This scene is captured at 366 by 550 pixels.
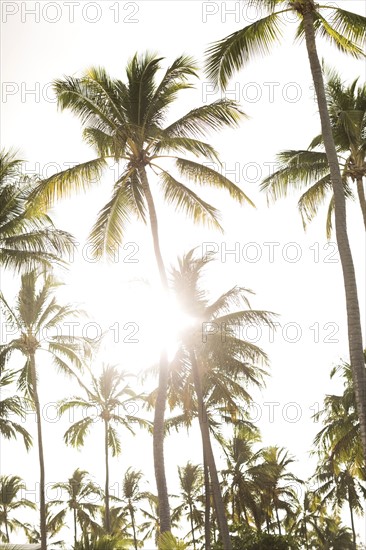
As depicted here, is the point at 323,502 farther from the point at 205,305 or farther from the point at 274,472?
the point at 205,305

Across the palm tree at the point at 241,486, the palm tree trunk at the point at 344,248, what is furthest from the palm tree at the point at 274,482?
the palm tree trunk at the point at 344,248

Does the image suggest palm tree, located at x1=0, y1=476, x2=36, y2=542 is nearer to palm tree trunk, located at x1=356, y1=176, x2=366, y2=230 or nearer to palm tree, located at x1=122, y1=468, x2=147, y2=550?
palm tree, located at x1=122, y1=468, x2=147, y2=550

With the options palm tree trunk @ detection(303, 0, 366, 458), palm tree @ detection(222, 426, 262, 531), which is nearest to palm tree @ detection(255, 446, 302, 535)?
palm tree @ detection(222, 426, 262, 531)

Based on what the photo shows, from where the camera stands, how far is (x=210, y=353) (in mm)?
24078

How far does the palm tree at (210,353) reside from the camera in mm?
22312

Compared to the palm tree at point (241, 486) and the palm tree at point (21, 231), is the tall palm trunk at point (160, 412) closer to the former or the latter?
the palm tree at point (21, 231)

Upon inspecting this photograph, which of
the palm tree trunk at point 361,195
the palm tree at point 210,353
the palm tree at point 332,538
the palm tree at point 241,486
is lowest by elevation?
the palm tree at point 332,538

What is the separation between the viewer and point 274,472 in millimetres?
34812

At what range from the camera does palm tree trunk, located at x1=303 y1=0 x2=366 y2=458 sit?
450 inches

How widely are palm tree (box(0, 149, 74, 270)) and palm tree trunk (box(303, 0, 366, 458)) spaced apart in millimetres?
8550

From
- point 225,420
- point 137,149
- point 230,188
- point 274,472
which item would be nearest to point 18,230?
point 137,149

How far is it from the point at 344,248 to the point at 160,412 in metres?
6.83

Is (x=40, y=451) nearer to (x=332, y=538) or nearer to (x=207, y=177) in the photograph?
(x=207, y=177)

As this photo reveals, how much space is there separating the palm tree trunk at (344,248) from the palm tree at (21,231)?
855 centimetres
